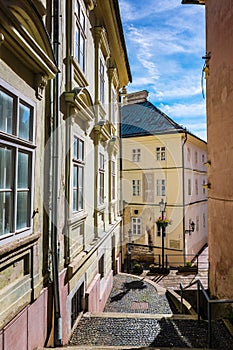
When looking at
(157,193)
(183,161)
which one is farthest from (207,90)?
(157,193)

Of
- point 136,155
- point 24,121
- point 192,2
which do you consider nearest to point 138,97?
point 136,155

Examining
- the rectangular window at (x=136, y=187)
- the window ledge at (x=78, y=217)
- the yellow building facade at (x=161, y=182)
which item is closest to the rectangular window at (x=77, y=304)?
the window ledge at (x=78, y=217)

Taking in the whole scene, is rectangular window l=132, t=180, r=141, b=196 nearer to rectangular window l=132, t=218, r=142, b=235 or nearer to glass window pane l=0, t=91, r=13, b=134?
rectangular window l=132, t=218, r=142, b=235

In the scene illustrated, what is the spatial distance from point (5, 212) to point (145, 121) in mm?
21769

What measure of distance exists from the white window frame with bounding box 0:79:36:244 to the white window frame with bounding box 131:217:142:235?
18.8m

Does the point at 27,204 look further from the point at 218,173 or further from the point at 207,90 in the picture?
the point at 207,90

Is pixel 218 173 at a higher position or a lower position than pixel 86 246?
higher

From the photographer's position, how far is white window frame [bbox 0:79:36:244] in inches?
132

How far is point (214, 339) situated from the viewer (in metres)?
5.51

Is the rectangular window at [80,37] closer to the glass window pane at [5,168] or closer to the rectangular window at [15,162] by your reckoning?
the rectangular window at [15,162]

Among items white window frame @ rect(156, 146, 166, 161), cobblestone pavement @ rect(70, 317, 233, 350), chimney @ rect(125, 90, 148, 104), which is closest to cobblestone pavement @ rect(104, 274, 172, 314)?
cobblestone pavement @ rect(70, 317, 233, 350)

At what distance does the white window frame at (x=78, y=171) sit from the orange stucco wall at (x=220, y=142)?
385 cm

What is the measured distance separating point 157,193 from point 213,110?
550 inches

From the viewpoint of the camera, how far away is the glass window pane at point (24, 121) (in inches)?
150
